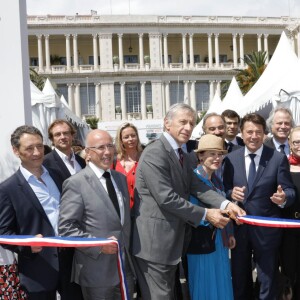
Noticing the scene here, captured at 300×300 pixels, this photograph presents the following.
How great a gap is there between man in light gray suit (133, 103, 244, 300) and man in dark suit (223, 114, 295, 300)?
1.86 feet

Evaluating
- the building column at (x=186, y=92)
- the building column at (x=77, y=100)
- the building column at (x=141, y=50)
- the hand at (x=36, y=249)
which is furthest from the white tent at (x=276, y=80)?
the building column at (x=141, y=50)

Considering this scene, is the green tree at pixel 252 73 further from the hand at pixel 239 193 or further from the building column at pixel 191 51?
the hand at pixel 239 193

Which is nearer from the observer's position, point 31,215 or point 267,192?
point 31,215

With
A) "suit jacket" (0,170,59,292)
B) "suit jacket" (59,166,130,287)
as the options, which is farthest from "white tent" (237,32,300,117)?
"suit jacket" (0,170,59,292)

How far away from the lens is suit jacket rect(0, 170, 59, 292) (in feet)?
10.4

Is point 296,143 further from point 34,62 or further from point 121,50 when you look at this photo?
point 34,62

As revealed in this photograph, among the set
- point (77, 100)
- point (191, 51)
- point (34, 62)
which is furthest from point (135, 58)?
point (34, 62)

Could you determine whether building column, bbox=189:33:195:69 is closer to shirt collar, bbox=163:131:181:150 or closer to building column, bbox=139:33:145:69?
building column, bbox=139:33:145:69

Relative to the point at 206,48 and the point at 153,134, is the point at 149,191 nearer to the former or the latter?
the point at 153,134

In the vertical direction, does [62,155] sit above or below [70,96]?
below

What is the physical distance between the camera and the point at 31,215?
3.24 meters

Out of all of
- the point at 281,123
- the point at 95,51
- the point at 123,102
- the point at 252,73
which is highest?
the point at 95,51

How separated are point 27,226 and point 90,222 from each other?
1.48 feet

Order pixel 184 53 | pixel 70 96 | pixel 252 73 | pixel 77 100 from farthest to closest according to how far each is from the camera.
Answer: pixel 184 53 → pixel 77 100 → pixel 70 96 → pixel 252 73
